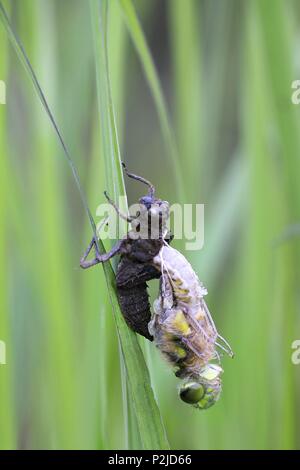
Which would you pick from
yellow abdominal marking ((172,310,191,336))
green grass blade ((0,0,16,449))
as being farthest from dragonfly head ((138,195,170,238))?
green grass blade ((0,0,16,449))

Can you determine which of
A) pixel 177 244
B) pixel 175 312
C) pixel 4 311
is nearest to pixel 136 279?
pixel 175 312

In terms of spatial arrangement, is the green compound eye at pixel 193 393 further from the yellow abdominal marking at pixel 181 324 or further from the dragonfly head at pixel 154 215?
the dragonfly head at pixel 154 215

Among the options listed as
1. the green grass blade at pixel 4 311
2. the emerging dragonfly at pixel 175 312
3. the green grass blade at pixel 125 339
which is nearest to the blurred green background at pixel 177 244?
the green grass blade at pixel 4 311

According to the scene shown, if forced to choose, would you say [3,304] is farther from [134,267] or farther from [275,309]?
[275,309]

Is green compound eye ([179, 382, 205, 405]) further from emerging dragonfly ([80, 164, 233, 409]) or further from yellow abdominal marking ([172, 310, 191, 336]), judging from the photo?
yellow abdominal marking ([172, 310, 191, 336])

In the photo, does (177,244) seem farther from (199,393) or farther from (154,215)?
(199,393)
